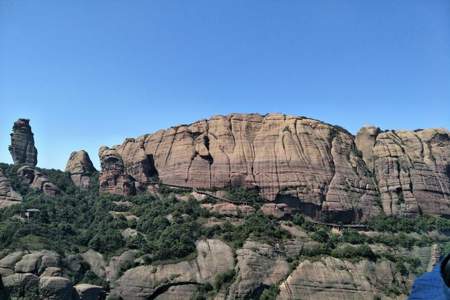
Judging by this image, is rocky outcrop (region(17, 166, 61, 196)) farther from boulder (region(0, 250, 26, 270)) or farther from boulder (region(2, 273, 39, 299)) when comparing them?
boulder (region(2, 273, 39, 299))

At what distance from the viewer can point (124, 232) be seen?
9188 centimetres

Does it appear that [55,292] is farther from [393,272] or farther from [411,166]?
[411,166]

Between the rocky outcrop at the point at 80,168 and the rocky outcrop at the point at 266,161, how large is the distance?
701 centimetres

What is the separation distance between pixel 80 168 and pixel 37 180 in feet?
35.4

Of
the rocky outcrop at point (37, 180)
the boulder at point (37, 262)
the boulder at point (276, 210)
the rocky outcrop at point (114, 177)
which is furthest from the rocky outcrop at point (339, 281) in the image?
the rocky outcrop at point (37, 180)

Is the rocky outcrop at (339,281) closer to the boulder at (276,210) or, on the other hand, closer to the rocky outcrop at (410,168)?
the boulder at (276,210)

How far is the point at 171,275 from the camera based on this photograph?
7681cm

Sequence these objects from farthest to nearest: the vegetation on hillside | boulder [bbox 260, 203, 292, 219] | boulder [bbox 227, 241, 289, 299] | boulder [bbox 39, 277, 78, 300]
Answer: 1. boulder [bbox 260, 203, 292, 219]
2. the vegetation on hillside
3. boulder [bbox 227, 241, 289, 299]
4. boulder [bbox 39, 277, 78, 300]

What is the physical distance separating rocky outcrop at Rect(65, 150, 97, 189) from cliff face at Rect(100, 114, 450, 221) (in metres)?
9.61

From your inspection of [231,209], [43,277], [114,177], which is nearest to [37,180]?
[114,177]

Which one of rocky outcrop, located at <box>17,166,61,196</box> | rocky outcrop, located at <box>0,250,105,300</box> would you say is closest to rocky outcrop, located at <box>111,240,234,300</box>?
rocky outcrop, located at <box>0,250,105,300</box>

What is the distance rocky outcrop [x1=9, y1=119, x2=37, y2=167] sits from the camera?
407ft

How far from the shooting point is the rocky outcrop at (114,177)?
105938mm

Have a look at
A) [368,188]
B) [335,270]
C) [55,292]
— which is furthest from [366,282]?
[55,292]
